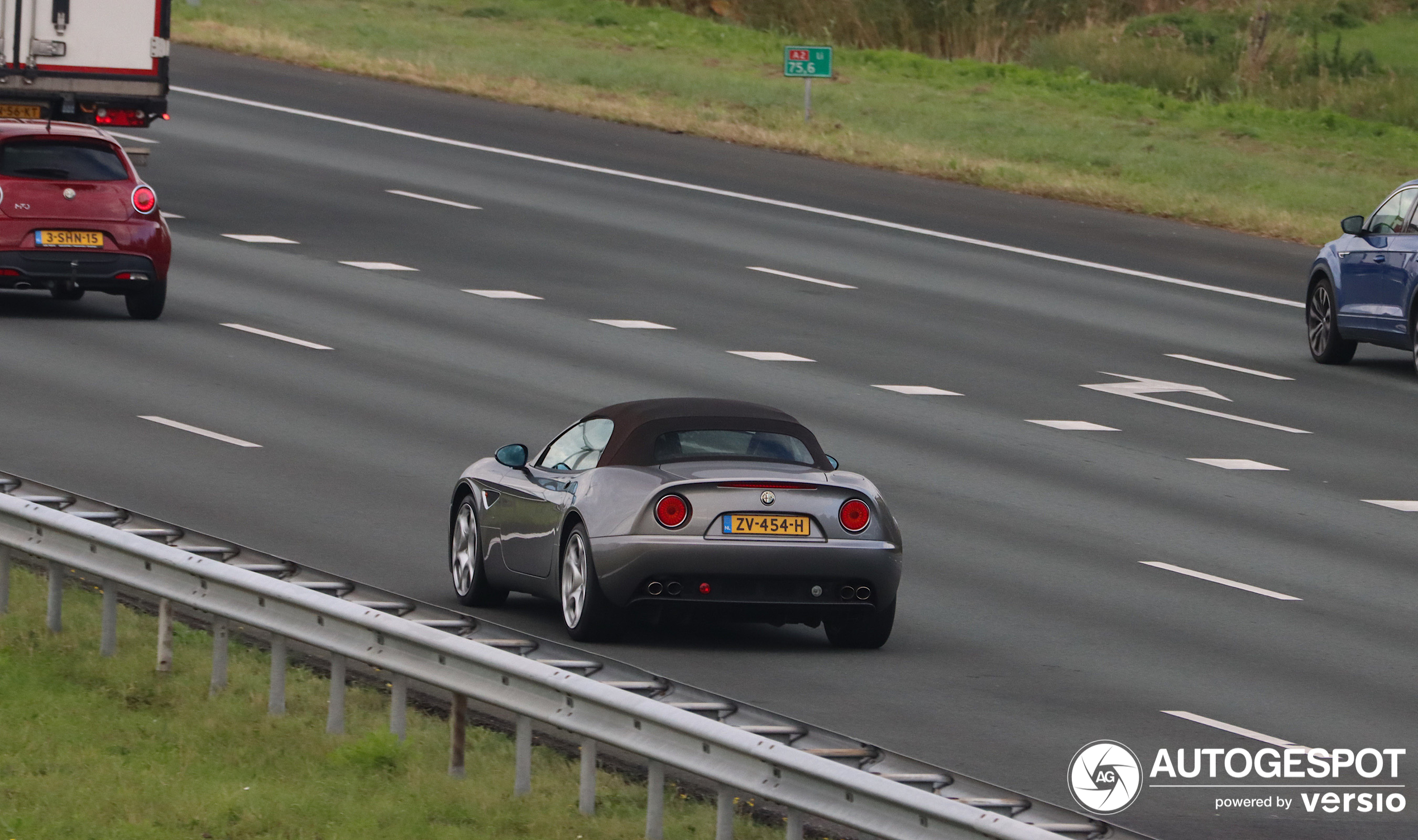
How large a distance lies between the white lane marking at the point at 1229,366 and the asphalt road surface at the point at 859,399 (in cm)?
10

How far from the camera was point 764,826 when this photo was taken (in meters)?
8.98

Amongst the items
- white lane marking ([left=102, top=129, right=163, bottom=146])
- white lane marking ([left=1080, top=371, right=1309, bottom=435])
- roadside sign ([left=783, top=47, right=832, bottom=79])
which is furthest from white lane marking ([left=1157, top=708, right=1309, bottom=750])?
roadside sign ([left=783, top=47, right=832, bottom=79])

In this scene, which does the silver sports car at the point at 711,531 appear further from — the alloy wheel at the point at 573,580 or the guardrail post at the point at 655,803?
the guardrail post at the point at 655,803

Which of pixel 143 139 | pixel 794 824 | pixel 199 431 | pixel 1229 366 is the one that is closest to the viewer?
pixel 794 824

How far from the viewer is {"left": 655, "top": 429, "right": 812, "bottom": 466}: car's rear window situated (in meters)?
12.6

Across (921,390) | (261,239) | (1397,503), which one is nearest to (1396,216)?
(921,390)

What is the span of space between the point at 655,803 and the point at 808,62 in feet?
106

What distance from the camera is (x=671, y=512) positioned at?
12.1m

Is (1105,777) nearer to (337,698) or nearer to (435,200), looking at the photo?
(337,698)

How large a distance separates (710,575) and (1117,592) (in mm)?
3473

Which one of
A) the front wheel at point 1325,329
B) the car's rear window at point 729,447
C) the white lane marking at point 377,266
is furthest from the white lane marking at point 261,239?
the car's rear window at point 729,447

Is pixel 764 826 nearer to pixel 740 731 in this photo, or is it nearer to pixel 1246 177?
pixel 740 731

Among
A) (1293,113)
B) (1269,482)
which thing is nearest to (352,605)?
(1269,482)

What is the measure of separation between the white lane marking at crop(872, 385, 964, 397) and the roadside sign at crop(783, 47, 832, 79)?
57.8 ft
